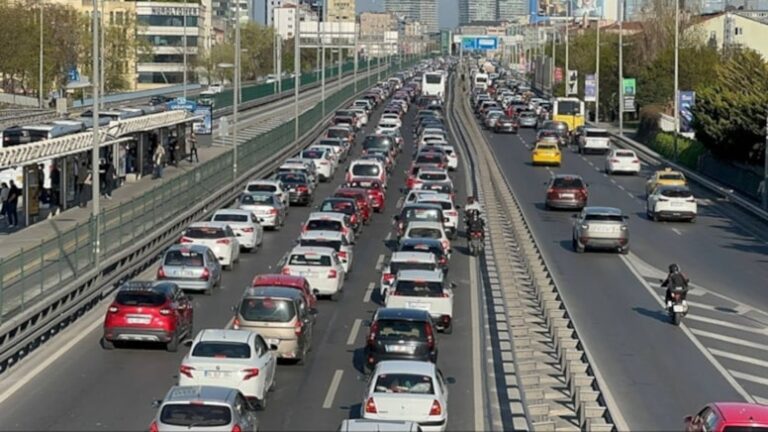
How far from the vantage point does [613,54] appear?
12719 cm

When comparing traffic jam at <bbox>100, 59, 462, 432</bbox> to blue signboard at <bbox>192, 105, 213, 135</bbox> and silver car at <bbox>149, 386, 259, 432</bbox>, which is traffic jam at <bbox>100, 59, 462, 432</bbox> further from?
blue signboard at <bbox>192, 105, 213, 135</bbox>

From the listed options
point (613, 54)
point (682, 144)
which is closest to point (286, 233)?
point (682, 144)

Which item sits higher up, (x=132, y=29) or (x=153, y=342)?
(x=132, y=29)

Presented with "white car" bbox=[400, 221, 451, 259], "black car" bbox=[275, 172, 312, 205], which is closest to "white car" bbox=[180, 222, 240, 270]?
"white car" bbox=[400, 221, 451, 259]

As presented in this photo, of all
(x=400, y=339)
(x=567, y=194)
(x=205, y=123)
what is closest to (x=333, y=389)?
(x=400, y=339)

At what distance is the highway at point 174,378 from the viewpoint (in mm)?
21375

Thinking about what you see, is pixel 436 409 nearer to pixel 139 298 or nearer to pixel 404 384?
pixel 404 384

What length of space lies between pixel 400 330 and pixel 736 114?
4269cm

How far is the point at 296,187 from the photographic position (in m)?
52.8

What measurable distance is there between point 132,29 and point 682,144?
69.0 meters

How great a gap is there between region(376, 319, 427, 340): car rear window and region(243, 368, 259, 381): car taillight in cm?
322

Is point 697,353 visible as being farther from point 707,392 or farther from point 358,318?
point 358,318

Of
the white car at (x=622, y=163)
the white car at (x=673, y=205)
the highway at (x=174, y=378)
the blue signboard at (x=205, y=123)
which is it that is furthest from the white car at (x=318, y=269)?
the blue signboard at (x=205, y=123)

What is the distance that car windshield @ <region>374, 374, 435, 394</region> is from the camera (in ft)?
65.4
